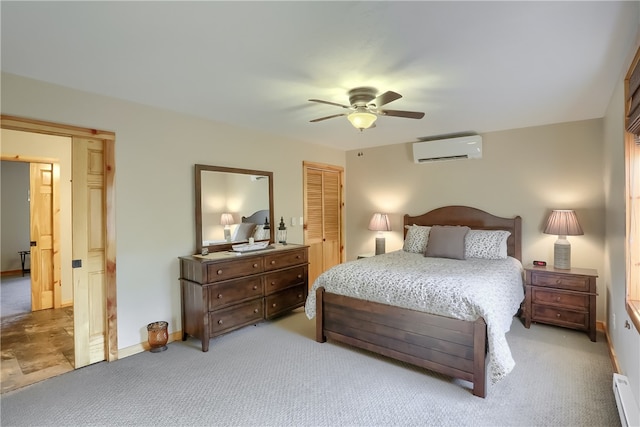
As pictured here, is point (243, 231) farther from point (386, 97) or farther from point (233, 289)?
point (386, 97)

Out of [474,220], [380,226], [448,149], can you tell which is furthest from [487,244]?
[380,226]

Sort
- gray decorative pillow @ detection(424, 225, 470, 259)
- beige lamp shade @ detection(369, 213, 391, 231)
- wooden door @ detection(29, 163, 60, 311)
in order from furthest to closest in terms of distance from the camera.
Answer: beige lamp shade @ detection(369, 213, 391, 231), wooden door @ detection(29, 163, 60, 311), gray decorative pillow @ detection(424, 225, 470, 259)

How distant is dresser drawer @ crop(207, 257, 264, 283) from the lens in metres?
3.24

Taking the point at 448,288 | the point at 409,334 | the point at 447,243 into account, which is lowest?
the point at 409,334

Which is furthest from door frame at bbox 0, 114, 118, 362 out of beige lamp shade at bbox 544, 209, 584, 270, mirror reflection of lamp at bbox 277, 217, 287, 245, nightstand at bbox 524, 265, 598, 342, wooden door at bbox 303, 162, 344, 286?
beige lamp shade at bbox 544, 209, 584, 270

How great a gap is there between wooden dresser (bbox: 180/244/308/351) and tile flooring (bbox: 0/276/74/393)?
114cm

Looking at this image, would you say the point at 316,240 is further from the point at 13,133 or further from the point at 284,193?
the point at 13,133

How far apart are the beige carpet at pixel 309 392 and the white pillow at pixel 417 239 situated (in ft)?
5.32

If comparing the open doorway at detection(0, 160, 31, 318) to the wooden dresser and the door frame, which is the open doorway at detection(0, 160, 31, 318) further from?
the wooden dresser

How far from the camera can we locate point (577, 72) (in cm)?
244

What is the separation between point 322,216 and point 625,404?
13.3ft

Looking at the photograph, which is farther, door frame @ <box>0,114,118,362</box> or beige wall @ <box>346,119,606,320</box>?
beige wall @ <box>346,119,606,320</box>

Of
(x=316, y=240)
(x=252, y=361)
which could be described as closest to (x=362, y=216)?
(x=316, y=240)

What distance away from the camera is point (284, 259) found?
4023 millimetres
